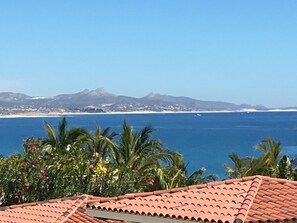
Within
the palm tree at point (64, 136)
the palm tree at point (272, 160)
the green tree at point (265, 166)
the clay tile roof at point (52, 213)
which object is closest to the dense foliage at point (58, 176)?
the palm tree at point (64, 136)

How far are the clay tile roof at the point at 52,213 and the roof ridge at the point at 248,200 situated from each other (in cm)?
306

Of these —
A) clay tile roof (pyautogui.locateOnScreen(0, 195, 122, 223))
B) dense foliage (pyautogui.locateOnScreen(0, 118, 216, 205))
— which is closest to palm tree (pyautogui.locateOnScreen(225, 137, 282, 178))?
dense foliage (pyautogui.locateOnScreen(0, 118, 216, 205))

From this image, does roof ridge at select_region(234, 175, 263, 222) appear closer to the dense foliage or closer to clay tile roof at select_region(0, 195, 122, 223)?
clay tile roof at select_region(0, 195, 122, 223)

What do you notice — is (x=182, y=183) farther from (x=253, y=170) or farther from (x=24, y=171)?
(x=24, y=171)

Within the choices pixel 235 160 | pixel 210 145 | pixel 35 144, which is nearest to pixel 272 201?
pixel 35 144

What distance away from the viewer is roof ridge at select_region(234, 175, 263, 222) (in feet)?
29.5

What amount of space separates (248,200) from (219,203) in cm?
44

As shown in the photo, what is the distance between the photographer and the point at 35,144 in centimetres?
1958

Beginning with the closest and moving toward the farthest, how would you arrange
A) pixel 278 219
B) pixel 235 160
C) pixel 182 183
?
1. pixel 278 219
2. pixel 182 183
3. pixel 235 160

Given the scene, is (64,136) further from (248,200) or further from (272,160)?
(248,200)

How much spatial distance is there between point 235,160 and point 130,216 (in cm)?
1789

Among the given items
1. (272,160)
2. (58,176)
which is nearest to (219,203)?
(58,176)

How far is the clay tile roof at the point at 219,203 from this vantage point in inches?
363

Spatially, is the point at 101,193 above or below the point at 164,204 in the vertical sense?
below
